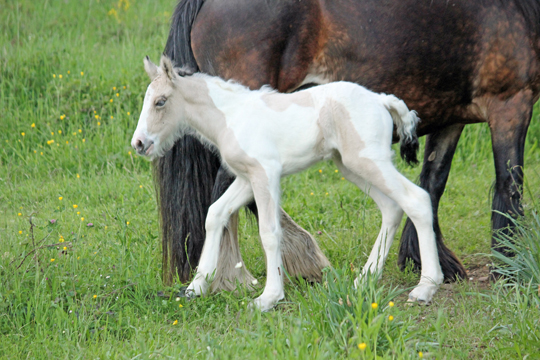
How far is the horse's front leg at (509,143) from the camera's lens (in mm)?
3527

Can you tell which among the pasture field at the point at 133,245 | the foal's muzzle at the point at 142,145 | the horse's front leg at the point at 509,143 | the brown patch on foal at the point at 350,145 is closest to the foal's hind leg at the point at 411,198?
the brown patch on foal at the point at 350,145

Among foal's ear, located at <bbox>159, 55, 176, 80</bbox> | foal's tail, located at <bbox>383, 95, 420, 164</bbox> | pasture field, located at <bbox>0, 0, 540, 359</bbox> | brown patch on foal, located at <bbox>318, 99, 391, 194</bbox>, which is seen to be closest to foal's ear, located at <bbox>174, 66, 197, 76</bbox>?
foal's ear, located at <bbox>159, 55, 176, 80</bbox>

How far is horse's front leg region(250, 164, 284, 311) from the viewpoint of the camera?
309 centimetres

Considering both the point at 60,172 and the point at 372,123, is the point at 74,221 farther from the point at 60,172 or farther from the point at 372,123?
the point at 372,123

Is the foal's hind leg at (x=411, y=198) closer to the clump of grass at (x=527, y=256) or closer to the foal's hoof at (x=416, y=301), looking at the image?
the foal's hoof at (x=416, y=301)

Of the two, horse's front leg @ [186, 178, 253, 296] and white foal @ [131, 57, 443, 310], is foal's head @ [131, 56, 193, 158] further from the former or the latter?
horse's front leg @ [186, 178, 253, 296]

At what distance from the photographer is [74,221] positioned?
4.77 m

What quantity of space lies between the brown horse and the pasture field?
0.46 m

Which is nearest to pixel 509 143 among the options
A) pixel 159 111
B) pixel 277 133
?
pixel 277 133

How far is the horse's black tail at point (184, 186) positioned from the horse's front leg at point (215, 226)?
25cm

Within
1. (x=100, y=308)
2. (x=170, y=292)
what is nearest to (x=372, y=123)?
(x=170, y=292)

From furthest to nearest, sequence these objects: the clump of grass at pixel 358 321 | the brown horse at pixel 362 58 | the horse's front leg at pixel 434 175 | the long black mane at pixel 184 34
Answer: the horse's front leg at pixel 434 175 < the long black mane at pixel 184 34 < the brown horse at pixel 362 58 < the clump of grass at pixel 358 321

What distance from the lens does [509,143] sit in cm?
354

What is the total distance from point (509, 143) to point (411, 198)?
883mm
